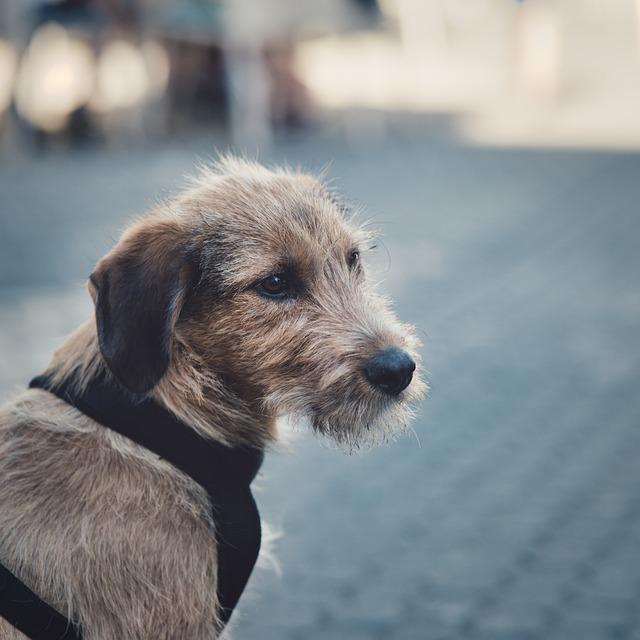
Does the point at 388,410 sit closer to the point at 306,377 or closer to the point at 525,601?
the point at 306,377

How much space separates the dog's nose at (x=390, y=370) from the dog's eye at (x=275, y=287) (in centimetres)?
42

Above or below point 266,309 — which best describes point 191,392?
below

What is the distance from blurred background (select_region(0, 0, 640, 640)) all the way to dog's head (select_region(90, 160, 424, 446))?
0.37 meters

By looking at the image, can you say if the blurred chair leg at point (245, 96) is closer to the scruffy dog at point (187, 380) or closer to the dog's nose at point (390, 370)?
the scruffy dog at point (187, 380)

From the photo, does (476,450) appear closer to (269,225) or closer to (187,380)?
(269,225)

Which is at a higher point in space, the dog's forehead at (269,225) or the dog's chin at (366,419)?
the dog's forehead at (269,225)

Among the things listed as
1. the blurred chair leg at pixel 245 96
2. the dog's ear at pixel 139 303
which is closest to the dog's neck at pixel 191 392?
the dog's ear at pixel 139 303

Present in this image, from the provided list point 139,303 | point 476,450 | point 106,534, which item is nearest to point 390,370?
point 139,303

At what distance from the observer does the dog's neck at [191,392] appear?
8.97 ft

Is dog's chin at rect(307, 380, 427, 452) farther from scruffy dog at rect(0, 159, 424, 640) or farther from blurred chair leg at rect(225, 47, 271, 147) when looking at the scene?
blurred chair leg at rect(225, 47, 271, 147)

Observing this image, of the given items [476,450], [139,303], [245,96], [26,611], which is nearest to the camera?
[26,611]

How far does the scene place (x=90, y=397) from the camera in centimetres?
267

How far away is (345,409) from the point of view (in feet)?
9.55

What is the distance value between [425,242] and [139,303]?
383 inches
